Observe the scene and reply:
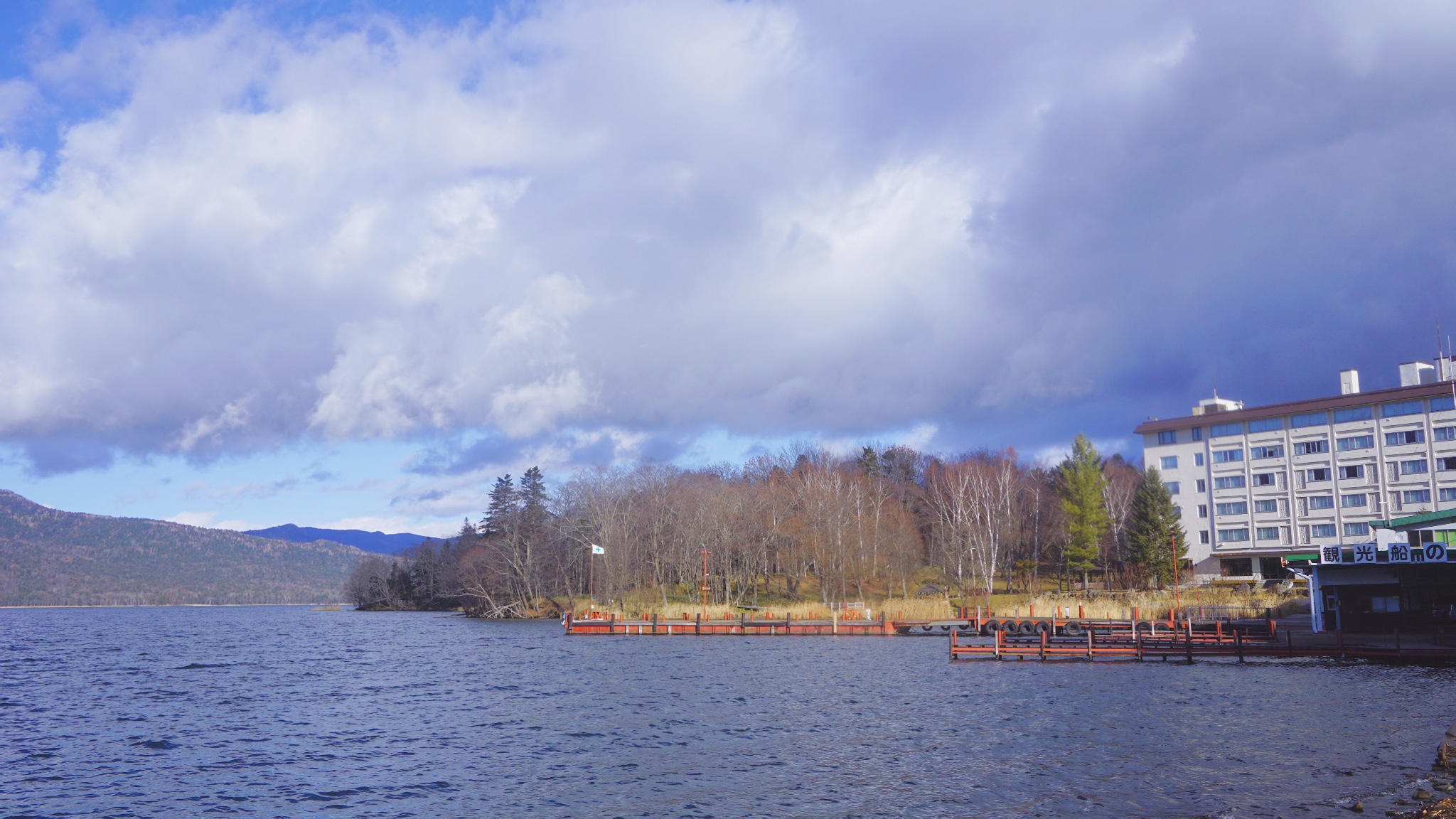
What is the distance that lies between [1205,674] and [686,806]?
3510 cm

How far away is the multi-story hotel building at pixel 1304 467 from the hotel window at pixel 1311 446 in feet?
0.34

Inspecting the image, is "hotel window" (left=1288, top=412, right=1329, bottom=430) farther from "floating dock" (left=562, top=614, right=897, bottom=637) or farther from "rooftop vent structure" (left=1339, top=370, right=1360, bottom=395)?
"floating dock" (left=562, top=614, right=897, bottom=637)

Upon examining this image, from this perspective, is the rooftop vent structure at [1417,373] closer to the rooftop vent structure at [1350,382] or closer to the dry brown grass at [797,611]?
the rooftop vent structure at [1350,382]

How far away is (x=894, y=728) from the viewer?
1359 inches

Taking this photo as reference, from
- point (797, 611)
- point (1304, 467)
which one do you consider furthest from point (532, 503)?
point (1304, 467)

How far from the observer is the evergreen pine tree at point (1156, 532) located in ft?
334

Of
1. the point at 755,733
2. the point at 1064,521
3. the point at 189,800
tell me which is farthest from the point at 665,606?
the point at 189,800

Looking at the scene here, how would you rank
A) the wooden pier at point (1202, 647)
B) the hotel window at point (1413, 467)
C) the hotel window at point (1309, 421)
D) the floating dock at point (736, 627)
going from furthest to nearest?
the hotel window at point (1309, 421), the hotel window at point (1413, 467), the floating dock at point (736, 627), the wooden pier at point (1202, 647)

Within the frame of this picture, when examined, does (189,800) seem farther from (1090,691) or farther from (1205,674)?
(1205,674)

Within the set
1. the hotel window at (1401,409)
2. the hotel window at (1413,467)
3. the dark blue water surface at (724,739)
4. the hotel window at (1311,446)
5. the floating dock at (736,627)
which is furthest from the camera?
the hotel window at (1311,446)

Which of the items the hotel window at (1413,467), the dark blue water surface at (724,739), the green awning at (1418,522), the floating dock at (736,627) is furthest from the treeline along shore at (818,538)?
the dark blue water surface at (724,739)

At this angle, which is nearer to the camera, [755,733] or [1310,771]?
[1310,771]

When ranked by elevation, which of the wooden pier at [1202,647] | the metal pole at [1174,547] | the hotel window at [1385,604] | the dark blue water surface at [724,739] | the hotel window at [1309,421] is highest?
the hotel window at [1309,421]

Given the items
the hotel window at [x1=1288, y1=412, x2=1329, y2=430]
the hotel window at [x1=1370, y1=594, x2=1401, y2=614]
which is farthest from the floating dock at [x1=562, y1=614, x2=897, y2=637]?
the hotel window at [x1=1288, y1=412, x2=1329, y2=430]
